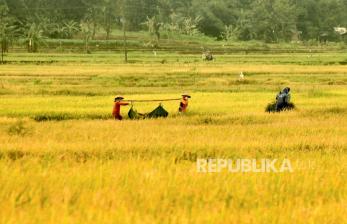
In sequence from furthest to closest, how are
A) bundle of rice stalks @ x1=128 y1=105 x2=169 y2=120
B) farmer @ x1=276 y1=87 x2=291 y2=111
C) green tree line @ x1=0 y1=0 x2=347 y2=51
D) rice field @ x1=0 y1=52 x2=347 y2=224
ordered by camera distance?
green tree line @ x1=0 y1=0 x2=347 y2=51
farmer @ x1=276 y1=87 x2=291 y2=111
bundle of rice stalks @ x1=128 y1=105 x2=169 y2=120
rice field @ x1=0 y1=52 x2=347 y2=224

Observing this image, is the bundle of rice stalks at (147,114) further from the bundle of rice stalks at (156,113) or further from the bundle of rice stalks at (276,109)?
the bundle of rice stalks at (276,109)

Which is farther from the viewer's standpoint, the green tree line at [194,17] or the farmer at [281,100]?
A: the green tree line at [194,17]

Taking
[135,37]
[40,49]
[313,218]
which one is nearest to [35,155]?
[313,218]

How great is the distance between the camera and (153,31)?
262 ft

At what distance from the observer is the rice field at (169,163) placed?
4.88 metres

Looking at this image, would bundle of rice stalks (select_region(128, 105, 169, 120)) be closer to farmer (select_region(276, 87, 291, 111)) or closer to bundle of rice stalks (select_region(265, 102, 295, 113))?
bundle of rice stalks (select_region(265, 102, 295, 113))

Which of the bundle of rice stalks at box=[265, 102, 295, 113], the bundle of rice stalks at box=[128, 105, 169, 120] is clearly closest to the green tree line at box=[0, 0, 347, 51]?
the bundle of rice stalks at box=[265, 102, 295, 113]

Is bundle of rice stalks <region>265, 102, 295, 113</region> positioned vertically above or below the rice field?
below

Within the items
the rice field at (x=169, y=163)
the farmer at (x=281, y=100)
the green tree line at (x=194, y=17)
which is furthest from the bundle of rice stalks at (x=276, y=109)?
the green tree line at (x=194, y=17)

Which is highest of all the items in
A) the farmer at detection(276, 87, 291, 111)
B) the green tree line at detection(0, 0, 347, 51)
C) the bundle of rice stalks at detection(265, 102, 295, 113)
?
the green tree line at detection(0, 0, 347, 51)

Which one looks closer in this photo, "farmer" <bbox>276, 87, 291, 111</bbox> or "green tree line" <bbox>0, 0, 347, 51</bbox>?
"farmer" <bbox>276, 87, 291, 111</bbox>

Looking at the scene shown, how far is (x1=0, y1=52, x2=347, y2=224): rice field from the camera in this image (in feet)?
16.0

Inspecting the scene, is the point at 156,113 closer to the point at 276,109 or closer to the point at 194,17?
the point at 276,109

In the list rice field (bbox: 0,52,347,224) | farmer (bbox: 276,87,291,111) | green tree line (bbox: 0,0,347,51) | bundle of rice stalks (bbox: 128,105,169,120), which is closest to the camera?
rice field (bbox: 0,52,347,224)
